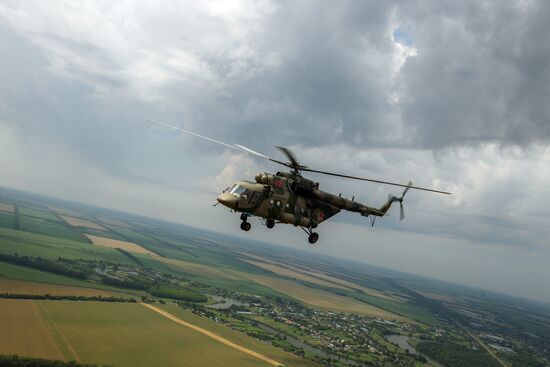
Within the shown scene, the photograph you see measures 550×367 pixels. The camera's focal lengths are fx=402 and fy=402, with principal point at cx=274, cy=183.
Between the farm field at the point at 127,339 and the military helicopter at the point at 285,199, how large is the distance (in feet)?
222

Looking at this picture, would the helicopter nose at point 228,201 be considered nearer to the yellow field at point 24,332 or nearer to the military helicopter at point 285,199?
the military helicopter at point 285,199

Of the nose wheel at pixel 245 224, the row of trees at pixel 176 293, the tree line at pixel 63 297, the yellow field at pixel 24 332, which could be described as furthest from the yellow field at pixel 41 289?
the nose wheel at pixel 245 224

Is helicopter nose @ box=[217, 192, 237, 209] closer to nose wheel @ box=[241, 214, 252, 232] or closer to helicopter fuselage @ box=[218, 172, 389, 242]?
helicopter fuselage @ box=[218, 172, 389, 242]

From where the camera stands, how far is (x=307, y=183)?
33.4m

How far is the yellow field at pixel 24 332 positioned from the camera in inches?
3083

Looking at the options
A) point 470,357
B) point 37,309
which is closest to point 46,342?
point 37,309

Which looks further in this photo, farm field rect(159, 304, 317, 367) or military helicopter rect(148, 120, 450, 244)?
farm field rect(159, 304, 317, 367)

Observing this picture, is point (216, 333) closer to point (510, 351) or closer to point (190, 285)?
point (190, 285)

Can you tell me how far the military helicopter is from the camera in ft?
97.9

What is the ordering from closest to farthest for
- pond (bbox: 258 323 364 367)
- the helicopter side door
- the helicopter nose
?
the helicopter nose < the helicopter side door < pond (bbox: 258 323 364 367)

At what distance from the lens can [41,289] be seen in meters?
126

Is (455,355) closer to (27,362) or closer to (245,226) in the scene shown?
(27,362)

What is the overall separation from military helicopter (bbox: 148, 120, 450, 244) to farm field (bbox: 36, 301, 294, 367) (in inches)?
2665

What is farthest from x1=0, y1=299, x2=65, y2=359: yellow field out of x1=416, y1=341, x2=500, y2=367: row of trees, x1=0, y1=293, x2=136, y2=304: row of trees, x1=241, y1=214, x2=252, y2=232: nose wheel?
x1=416, y1=341, x2=500, y2=367: row of trees
